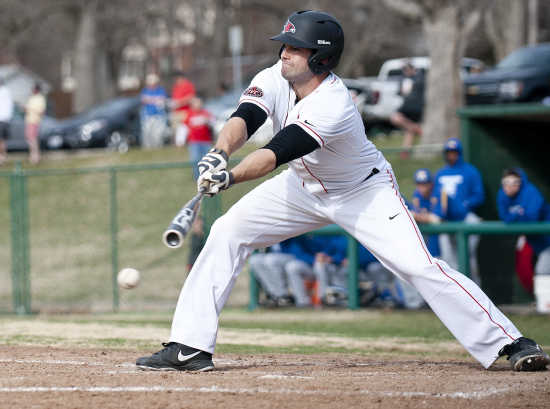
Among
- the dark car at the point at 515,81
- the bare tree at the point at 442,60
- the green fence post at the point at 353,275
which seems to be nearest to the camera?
the green fence post at the point at 353,275

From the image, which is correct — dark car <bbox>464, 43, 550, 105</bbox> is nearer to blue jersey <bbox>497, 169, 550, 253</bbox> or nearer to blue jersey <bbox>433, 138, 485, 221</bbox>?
blue jersey <bbox>433, 138, 485, 221</bbox>

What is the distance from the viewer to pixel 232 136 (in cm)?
543

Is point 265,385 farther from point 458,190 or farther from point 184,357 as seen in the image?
point 458,190

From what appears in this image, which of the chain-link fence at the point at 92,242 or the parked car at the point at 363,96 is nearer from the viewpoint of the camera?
the chain-link fence at the point at 92,242

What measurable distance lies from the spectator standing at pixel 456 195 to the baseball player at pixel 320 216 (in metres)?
5.25

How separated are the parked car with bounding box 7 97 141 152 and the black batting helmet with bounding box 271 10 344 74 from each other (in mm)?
17839

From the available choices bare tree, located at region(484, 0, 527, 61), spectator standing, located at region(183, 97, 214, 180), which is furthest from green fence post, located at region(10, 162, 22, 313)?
bare tree, located at region(484, 0, 527, 61)

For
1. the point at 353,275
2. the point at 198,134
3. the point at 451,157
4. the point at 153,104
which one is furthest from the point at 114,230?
the point at 153,104

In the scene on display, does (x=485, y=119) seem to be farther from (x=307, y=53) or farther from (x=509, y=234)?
(x=307, y=53)

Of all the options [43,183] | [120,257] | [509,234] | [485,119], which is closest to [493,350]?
[509,234]

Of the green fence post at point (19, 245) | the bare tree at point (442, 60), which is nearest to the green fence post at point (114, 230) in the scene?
the green fence post at point (19, 245)

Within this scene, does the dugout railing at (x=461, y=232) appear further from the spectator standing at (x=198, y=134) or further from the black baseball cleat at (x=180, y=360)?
the black baseball cleat at (x=180, y=360)

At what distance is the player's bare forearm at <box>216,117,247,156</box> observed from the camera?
17.5 ft

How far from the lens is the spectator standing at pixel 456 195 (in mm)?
11016
